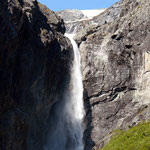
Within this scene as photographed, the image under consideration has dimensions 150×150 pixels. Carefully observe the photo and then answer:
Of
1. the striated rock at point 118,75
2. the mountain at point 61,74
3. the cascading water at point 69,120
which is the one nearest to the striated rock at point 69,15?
the mountain at point 61,74

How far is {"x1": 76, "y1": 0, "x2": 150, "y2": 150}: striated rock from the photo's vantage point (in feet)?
103

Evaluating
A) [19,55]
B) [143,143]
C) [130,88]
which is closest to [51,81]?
[19,55]

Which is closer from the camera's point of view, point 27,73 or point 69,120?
point 27,73

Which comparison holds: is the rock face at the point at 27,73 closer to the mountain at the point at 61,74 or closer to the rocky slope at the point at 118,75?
the mountain at the point at 61,74

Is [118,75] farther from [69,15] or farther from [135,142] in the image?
[69,15]

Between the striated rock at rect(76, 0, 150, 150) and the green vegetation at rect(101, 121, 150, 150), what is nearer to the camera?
the green vegetation at rect(101, 121, 150, 150)

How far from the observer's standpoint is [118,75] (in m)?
34.5

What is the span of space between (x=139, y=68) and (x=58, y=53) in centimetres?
1172

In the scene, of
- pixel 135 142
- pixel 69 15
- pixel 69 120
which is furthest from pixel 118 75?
pixel 69 15

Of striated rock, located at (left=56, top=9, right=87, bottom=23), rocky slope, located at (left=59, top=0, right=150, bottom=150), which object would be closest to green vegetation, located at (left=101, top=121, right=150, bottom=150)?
rocky slope, located at (left=59, top=0, right=150, bottom=150)

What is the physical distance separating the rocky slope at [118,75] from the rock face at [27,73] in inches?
189

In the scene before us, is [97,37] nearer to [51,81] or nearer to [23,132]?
[51,81]

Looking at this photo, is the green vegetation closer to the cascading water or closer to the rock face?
the rock face

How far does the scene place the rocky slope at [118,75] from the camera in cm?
3134
